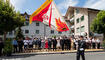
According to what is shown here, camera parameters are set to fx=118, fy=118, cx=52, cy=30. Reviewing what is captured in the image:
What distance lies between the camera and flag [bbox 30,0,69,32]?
1059 cm

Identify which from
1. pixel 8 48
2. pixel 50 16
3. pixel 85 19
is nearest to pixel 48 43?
pixel 50 16

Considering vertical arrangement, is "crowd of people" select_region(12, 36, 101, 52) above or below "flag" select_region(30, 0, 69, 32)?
Answer: below

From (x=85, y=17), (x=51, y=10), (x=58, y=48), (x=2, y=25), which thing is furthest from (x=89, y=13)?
(x=2, y=25)

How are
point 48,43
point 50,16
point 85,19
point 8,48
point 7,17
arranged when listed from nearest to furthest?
point 8,48 < point 50,16 < point 7,17 < point 48,43 < point 85,19

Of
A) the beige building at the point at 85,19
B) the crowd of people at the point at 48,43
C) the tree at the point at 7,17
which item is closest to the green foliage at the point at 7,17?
the tree at the point at 7,17

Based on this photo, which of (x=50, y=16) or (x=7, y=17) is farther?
(x=7, y=17)

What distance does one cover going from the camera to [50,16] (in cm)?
1120

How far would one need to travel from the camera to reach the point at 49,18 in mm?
11227

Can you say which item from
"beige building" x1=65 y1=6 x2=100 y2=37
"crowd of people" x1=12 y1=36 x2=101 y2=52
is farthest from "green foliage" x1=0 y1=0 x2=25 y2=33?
"beige building" x1=65 y1=6 x2=100 y2=37

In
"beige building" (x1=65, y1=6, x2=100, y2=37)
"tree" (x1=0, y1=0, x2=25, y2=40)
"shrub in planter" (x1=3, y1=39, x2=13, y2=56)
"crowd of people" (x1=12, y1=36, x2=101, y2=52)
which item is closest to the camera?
"shrub in planter" (x1=3, y1=39, x2=13, y2=56)

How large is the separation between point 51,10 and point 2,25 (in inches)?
210

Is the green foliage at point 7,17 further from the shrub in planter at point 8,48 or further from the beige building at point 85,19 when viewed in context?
the beige building at point 85,19

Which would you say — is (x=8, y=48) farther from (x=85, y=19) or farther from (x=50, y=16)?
(x=85, y=19)

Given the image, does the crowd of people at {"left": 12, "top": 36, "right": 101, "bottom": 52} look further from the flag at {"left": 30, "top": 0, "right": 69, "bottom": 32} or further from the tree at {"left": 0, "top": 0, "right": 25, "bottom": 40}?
the flag at {"left": 30, "top": 0, "right": 69, "bottom": 32}
